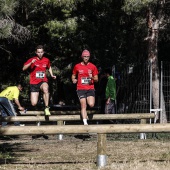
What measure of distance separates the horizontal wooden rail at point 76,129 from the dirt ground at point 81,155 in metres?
0.63

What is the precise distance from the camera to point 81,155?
10773 millimetres

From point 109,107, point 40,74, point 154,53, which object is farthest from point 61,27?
point 40,74

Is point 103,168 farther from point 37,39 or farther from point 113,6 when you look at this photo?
point 37,39

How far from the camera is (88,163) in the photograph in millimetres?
9367

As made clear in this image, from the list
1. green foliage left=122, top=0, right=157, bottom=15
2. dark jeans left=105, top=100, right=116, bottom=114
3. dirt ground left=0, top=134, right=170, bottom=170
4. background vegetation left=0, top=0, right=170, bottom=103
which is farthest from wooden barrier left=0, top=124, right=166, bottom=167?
background vegetation left=0, top=0, right=170, bottom=103

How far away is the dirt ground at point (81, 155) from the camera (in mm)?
9002

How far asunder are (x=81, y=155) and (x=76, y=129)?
204 cm

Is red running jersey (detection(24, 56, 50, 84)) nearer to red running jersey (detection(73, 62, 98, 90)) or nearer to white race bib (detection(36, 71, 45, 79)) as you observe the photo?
white race bib (detection(36, 71, 45, 79))

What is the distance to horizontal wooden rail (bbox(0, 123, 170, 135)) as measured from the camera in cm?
875

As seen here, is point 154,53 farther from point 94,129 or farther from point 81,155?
point 94,129

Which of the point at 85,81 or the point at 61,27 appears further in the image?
the point at 61,27

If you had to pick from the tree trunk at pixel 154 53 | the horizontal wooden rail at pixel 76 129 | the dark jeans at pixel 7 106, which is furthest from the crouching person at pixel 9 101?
the horizontal wooden rail at pixel 76 129

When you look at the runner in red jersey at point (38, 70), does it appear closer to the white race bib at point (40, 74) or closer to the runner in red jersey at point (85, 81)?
the white race bib at point (40, 74)

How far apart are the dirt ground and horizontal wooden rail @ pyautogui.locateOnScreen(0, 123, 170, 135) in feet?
2.07
